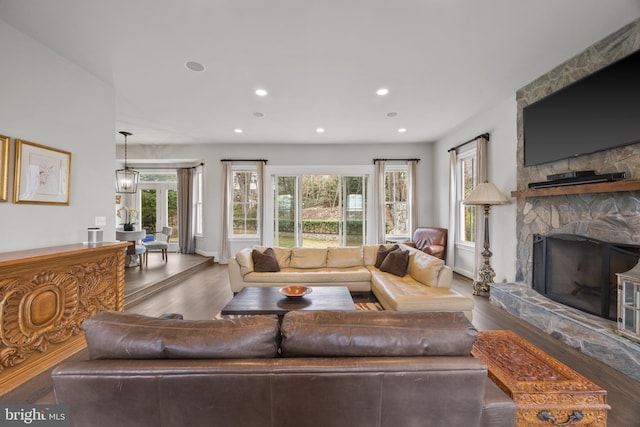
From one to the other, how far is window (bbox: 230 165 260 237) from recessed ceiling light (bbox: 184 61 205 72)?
3467 mm

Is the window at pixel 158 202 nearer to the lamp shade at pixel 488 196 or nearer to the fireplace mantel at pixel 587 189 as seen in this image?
the lamp shade at pixel 488 196

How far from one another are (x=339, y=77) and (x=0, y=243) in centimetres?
375

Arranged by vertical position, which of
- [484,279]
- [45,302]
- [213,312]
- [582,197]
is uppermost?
[582,197]

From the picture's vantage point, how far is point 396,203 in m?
6.57

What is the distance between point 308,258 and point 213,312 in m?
1.52

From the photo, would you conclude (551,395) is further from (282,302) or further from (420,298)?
(282,302)

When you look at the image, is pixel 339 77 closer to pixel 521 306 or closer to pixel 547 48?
pixel 547 48

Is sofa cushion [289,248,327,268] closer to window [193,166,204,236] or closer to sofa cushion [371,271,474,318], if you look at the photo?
sofa cushion [371,271,474,318]

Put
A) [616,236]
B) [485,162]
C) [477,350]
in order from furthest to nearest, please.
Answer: [485,162] < [616,236] < [477,350]

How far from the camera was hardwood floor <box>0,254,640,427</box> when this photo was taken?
188 cm

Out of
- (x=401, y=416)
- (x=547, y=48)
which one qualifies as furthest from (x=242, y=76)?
(x=401, y=416)

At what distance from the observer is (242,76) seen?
10.8ft

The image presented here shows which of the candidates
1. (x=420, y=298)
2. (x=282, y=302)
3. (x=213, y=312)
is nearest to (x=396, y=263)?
(x=420, y=298)

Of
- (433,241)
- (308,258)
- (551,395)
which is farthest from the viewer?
(433,241)
